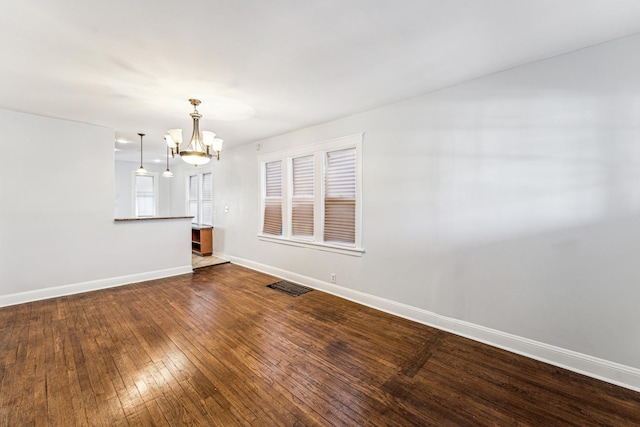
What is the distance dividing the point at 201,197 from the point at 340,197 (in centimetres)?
500

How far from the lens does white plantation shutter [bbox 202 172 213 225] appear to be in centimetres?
703

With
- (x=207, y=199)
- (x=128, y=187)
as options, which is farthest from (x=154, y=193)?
(x=207, y=199)

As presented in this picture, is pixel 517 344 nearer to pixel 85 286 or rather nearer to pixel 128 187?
pixel 85 286

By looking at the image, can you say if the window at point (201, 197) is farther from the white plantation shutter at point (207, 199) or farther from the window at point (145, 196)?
the window at point (145, 196)

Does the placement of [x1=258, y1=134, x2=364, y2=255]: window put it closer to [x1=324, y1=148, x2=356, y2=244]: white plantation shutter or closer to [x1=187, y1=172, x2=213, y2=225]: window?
[x1=324, y1=148, x2=356, y2=244]: white plantation shutter

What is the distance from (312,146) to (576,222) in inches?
131

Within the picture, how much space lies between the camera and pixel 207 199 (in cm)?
723

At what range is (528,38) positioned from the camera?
81.5 inches

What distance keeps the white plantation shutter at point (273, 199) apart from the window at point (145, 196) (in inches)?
215

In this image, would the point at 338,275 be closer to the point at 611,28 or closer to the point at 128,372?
the point at 128,372

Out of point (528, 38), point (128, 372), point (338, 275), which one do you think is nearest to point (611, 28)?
point (528, 38)

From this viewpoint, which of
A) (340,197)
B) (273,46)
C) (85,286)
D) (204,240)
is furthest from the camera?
(204,240)

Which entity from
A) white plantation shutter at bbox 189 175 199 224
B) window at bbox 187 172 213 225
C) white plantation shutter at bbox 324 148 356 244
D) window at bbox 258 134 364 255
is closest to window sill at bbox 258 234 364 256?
window at bbox 258 134 364 255

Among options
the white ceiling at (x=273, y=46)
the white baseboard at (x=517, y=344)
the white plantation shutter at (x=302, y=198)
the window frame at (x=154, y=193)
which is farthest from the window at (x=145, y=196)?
the white baseboard at (x=517, y=344)
